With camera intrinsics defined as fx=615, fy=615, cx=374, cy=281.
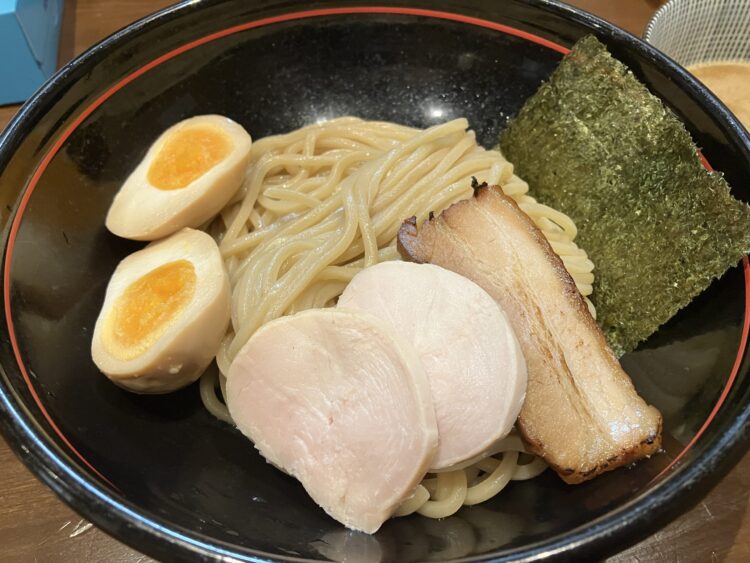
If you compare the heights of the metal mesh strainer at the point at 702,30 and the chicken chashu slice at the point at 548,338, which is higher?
the metal mesh strainer at the point at 702,30

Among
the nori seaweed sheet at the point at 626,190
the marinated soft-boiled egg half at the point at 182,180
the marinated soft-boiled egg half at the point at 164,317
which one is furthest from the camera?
the marinated soft-boiled egg half at the point at 182,180

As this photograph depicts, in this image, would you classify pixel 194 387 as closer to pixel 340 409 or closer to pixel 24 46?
pixel 340 409

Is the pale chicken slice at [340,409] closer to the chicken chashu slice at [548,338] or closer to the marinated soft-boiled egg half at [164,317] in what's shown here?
the marinated soft-boiled egg half at [164,317]

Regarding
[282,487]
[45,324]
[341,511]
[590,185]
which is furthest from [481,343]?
[45,324]

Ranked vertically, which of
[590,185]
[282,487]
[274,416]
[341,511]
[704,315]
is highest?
[590,185]

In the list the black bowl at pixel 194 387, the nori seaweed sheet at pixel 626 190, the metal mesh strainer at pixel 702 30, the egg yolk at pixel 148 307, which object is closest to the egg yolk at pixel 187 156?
the black bowl at pixel 194 387

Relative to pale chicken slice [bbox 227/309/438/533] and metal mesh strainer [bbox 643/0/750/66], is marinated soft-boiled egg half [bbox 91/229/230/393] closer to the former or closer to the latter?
pale chicken slice [bbox 227/309/438/533]

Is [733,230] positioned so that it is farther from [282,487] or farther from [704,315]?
[282,487]

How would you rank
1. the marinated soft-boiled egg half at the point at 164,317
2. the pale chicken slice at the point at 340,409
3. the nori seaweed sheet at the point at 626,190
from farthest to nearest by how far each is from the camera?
the nori seaweed sheet at the point at 626,190
the marinated soft-boiled egg half at the point at 164,317
the pale chicken slice at the point at 340,409
